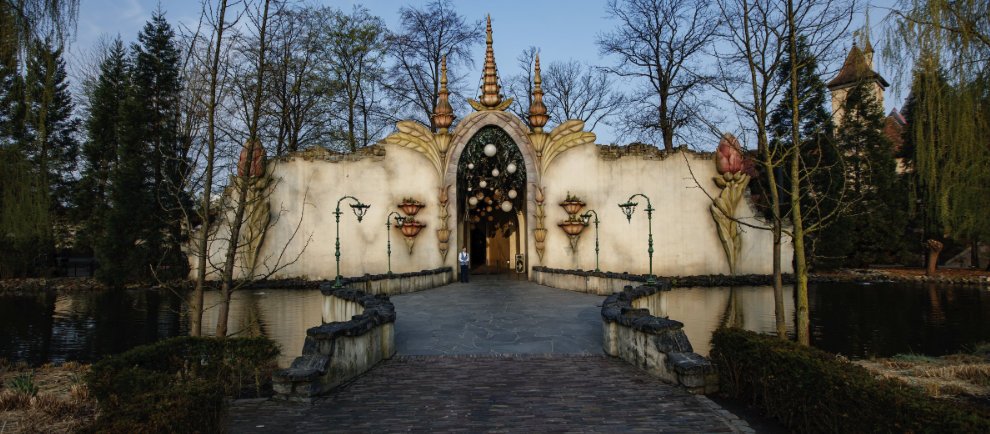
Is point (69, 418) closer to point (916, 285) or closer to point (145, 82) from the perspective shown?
point (145, 82)

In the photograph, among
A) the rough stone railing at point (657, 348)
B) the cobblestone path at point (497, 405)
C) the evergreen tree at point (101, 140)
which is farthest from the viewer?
the evergreen tree at point (101, 140)

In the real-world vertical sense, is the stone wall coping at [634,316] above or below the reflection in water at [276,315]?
above

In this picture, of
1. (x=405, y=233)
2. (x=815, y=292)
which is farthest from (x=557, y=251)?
(x=815, y=292)

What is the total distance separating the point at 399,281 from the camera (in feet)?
67.5

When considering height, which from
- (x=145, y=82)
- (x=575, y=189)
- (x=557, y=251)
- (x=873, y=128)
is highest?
(x=145, y=82)

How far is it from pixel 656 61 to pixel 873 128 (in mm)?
12551

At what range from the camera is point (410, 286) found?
69.7 feet

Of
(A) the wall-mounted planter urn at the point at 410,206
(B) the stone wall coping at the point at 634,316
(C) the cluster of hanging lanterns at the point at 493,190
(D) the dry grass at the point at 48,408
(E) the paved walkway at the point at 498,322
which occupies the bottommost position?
(D) the dry grass at the point at 48,408

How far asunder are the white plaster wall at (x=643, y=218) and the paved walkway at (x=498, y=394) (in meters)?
12.9

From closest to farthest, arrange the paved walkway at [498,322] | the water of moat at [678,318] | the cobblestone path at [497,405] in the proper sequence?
the cobblestone path at [497,405], the paved walkway at [498,322], the water of moat at [678,318]

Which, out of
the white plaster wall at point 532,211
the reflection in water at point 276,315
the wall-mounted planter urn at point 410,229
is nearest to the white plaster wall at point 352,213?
the white plaster wall at point 532,211

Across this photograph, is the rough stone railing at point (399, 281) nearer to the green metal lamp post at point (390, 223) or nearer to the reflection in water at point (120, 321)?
the reflection in water at point (120, 321)

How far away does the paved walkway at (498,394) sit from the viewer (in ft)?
22.0

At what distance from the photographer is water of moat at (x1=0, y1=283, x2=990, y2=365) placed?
1359 centimetres
